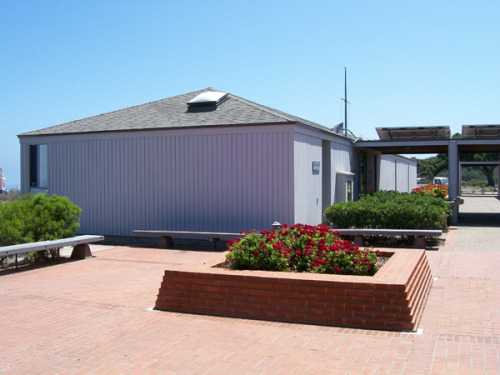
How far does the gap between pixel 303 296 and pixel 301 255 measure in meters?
1.29

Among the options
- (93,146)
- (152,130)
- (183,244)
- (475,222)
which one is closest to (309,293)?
(183,244)

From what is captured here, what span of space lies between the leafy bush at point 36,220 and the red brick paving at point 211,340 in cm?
255

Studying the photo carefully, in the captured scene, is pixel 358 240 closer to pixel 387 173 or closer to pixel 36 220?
pixel 36 220

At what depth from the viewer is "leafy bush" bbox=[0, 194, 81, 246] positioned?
443 inches

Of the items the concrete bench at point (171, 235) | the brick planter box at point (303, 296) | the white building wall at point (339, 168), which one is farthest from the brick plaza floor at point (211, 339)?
the white building wall at point (339, 168)

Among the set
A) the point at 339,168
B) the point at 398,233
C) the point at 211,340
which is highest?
the point at 339,168

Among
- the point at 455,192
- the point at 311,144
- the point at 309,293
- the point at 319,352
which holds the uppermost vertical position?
the point at 311,144

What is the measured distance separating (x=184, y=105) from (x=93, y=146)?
10.5 ft

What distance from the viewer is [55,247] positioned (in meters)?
11.2

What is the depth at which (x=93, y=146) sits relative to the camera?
1580cm

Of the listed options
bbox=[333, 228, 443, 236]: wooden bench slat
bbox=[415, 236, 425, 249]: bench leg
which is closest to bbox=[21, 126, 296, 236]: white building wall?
bbox=[333, 228, 443, 236]: wooden bench slat

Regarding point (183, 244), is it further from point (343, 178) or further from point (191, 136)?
point (343, 178)

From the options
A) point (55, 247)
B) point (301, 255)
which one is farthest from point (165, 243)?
point (301, 255)

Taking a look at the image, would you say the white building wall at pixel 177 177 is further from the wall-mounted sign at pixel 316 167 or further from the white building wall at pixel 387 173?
the white building wall at pixel 387 173
